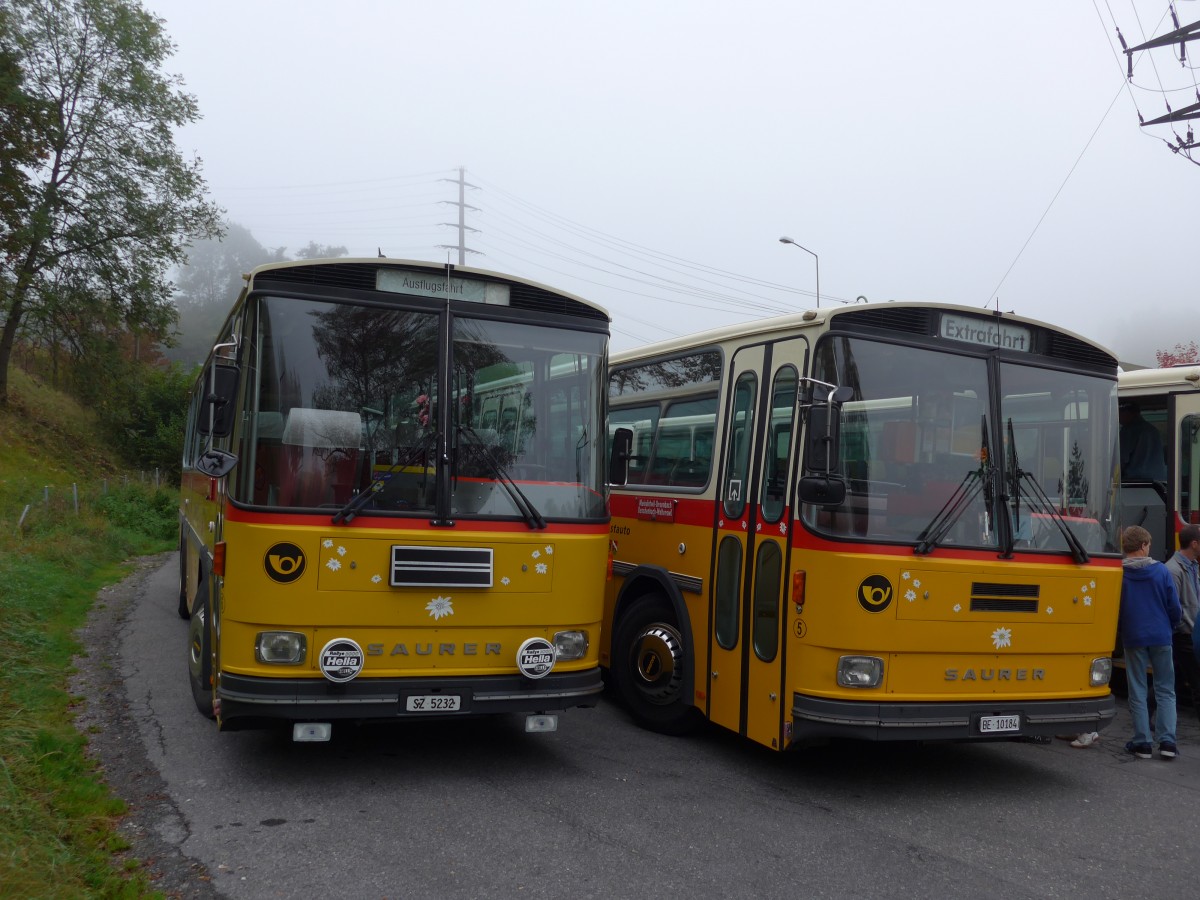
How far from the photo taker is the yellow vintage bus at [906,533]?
6172 millimetres

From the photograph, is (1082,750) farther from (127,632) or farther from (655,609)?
(127,632)

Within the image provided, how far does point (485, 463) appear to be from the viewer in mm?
6477

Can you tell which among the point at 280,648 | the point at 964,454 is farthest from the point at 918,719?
the point at 280,648

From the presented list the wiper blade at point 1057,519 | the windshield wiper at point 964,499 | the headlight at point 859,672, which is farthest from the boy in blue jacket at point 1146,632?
the headlight at point 859,672

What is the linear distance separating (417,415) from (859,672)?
122 inches

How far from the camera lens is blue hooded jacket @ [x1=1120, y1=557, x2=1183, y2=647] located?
7430 millimetres

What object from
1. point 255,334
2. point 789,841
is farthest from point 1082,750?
point 255,334

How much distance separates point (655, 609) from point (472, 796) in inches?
96.7

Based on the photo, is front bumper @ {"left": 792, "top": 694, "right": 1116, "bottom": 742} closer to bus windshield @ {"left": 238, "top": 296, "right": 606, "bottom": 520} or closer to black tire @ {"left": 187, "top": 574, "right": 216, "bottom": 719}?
bus windshield @ {"left": 238, "top": 296, "right": 606, "bottom": 520}

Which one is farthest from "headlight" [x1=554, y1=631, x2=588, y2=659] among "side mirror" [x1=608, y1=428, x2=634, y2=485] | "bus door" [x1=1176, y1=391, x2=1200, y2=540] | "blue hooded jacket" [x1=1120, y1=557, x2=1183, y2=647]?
"bus door" [x1=1176, y1=391, x2=1200, y2=540]

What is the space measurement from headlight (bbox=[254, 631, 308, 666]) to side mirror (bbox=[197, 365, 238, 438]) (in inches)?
48.6

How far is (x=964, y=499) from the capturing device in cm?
646

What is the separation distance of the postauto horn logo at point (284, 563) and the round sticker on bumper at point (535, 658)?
4.76 ft

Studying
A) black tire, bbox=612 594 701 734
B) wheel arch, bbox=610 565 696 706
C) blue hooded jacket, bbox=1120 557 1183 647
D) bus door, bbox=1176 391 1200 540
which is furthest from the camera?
bus door, bbox=1176 391 1200 540
